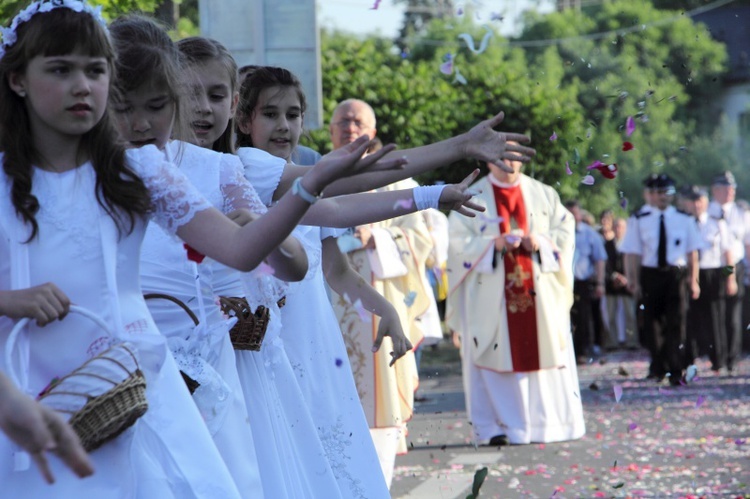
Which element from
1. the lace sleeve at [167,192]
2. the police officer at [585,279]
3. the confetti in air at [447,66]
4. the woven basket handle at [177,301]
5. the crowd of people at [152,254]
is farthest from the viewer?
the police officer at [585,279]

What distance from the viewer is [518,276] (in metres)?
10.9

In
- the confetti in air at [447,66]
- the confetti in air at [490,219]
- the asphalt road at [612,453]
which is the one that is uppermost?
the confetti in air at [447,66]

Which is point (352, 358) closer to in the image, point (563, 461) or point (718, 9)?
point (563, 461)

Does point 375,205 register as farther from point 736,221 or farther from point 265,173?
point 736,221

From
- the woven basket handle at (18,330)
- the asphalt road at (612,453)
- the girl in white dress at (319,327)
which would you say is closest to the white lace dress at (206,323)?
the girl in white dress at (319,327)

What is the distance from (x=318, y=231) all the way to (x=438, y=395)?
918 cm

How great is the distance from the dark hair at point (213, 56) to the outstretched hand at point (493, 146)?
37.9 inches

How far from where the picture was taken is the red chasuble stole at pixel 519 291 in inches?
423

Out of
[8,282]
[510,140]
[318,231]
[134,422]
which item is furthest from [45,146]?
[318,231]

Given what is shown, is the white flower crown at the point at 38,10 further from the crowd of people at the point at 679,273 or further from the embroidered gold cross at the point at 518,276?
the crowd of people at the point at 679,273

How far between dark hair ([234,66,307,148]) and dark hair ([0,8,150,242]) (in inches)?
80.4

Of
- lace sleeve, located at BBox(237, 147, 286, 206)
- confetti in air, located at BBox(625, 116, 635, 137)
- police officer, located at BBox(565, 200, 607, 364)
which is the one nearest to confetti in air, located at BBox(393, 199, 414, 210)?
lace sleeve, located at BBox(237, 147, 286, 206)

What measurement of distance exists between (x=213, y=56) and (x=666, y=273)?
37.3 ft

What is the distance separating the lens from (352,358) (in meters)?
8.88
